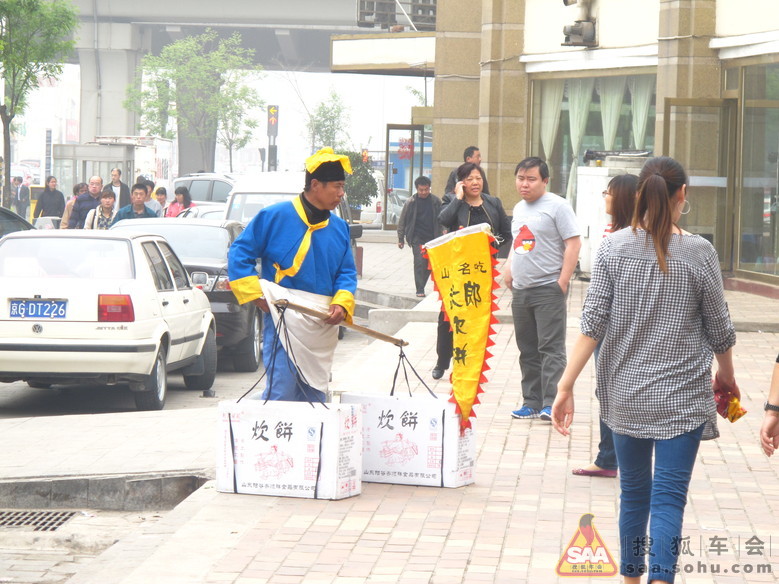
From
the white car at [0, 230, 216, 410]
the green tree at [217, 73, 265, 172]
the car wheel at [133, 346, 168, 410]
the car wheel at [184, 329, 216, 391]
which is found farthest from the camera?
the green tree at [217, 73, 265, 172]

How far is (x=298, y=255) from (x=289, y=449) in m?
0.98

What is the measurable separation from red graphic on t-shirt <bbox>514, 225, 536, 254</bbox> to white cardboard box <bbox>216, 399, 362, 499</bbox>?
244 cm

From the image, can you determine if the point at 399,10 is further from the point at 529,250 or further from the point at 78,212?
the point at 529,250

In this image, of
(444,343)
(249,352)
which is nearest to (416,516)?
(444,343)

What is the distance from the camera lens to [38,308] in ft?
31.9

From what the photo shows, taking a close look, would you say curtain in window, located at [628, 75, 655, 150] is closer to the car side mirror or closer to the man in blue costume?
the car side mirror

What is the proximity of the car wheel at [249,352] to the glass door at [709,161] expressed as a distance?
7.51 meters

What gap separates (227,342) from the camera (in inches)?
498

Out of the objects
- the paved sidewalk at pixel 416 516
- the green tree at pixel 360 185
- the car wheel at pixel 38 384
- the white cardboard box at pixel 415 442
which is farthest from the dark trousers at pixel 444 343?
the green tree at pixel 360 185

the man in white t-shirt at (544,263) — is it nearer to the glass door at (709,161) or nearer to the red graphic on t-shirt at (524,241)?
the red graphic on t-shirt at (524,241)

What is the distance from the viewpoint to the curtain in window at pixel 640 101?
20.1 m

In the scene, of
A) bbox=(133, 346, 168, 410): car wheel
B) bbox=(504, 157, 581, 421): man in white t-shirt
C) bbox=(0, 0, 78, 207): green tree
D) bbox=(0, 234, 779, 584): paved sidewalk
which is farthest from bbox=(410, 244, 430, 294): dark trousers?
bbox=(0, 0, 78, 207): green tree

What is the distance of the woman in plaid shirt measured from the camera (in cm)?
451

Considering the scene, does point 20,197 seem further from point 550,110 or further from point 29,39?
point 550,110
